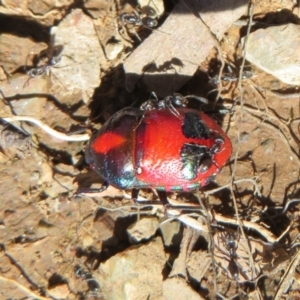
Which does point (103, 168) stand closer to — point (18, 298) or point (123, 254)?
point (123, 254)

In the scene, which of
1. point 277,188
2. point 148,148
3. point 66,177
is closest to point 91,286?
point 66,177

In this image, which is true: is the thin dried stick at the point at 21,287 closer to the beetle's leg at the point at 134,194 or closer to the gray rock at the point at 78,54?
the beetle's leg at the point at 134,194

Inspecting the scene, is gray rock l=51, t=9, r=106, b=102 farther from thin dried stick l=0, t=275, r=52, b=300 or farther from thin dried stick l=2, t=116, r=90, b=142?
thin dried stick l=0, t=275, r=52, b=300

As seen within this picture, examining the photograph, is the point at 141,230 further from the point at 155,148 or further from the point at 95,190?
the point at 155,148

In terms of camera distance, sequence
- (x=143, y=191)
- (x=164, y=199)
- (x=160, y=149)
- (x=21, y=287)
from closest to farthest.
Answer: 1. (x=160, y=149)
2. (x=164, y=199)
3. (x=21, y=287)
4. (x=143, y=191)

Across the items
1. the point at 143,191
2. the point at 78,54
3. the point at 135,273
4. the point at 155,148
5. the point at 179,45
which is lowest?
the point at 135,273

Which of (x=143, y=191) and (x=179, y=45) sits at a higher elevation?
(x=179, y=45)

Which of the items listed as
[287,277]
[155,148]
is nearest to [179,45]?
[155,148]

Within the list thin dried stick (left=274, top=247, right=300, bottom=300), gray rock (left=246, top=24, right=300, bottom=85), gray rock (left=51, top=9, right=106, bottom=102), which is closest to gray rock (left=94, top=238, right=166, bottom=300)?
thin dried stick (left=274, top=247, right=300, bottom=300)
